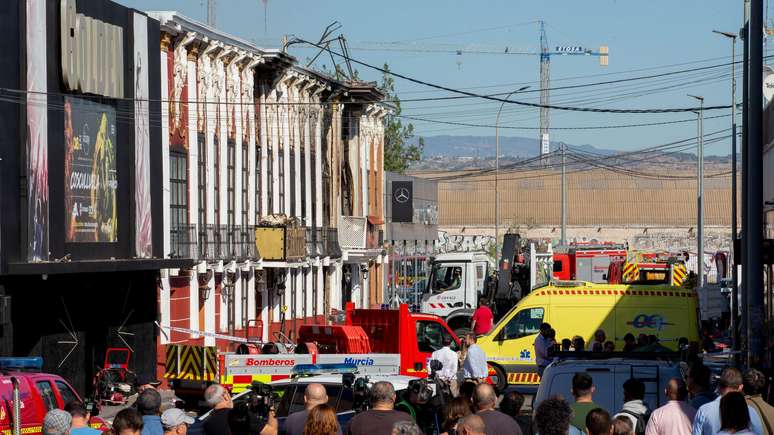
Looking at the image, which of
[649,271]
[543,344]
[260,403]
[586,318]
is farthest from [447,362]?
[649,271]

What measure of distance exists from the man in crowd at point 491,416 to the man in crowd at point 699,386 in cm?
193

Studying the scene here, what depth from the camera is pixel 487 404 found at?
39.1ft

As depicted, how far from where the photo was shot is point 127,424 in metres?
11.2

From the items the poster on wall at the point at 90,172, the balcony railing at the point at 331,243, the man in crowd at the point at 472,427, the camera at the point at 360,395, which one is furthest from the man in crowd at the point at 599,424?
the balcony railing at the point at 331,243

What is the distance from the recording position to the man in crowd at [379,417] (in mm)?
11414

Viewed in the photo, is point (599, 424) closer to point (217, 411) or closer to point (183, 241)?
point (217, 411)

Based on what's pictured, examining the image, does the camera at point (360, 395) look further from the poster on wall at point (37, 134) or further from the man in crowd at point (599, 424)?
the poster on wall at point (37, 134)

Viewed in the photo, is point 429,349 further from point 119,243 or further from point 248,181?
point 248,181

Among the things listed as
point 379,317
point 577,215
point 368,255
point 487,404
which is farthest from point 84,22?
point 577,215

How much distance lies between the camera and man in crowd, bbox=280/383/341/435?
1183 cm

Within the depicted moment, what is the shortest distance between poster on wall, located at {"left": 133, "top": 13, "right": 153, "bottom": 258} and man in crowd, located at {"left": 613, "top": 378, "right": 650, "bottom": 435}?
826 inches

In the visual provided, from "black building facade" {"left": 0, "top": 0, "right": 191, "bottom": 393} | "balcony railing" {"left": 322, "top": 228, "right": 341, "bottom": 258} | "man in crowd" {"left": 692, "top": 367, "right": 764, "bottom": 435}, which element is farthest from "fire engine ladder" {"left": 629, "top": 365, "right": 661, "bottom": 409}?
"balcony railing" {"left": 322, "top": 228, "right": 341, "bottom": 258}

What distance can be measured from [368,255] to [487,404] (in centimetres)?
4557

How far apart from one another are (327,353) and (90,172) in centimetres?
759
